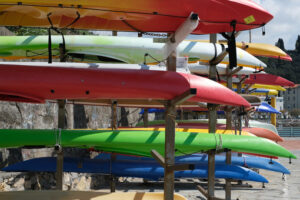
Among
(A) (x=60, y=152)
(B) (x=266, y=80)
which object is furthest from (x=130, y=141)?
(B) (x=266, y=80)

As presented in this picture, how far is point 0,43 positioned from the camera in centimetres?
523

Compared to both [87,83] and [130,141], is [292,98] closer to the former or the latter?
[130,141]

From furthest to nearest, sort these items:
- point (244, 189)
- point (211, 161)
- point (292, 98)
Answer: point (292, 98) → point (244, 189) → point (211, 161)

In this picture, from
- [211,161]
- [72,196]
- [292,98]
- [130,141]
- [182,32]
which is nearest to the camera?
[182,32]

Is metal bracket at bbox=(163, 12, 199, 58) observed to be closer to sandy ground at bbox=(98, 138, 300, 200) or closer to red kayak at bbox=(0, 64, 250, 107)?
red kayak at bbox=(0, 64, 250, 107)

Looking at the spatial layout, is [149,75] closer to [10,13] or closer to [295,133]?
[10,13]

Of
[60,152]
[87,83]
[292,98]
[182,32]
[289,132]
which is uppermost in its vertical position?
[292,98]

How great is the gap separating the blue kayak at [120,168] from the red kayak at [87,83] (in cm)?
194

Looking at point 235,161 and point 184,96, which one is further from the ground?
point 184,96

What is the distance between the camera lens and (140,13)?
11.4 ft

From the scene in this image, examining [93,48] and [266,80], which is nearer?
[93,48]

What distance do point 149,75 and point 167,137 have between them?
699mm

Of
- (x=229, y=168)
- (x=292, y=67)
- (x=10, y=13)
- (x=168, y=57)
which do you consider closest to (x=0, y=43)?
(x=10, y=13)

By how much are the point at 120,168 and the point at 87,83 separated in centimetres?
286
